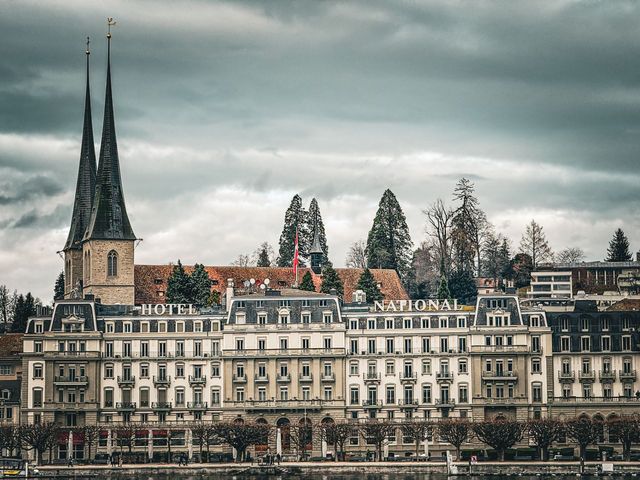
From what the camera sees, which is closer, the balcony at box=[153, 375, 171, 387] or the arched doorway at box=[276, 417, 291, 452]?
the arched doorway at box=[276, 417, 291, 452]

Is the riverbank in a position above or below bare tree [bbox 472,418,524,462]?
below

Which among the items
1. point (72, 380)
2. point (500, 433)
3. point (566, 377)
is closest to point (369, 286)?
point (566, 377)

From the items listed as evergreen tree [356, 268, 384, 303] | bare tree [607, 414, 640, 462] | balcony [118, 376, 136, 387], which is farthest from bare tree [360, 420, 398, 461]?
evergreen tree [356, 268, 384, 303]

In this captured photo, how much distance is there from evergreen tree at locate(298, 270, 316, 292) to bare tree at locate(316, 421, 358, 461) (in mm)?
43401

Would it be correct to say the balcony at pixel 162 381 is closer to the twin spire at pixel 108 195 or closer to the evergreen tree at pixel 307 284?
the twin spire at pixel 108 195

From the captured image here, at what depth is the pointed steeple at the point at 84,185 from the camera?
178000mm

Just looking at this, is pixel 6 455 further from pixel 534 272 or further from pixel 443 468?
pixel 534 272

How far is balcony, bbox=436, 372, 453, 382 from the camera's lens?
139m

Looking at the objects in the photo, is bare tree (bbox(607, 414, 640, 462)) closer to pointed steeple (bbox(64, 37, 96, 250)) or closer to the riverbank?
the riverbank

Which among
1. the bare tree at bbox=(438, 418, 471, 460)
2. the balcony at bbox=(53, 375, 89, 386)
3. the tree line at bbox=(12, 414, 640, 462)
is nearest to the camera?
the tree line at bbox=(12, 414, 640, 462)

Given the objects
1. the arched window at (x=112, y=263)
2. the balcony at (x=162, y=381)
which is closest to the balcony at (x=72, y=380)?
the balcony at (x=162, y=381)

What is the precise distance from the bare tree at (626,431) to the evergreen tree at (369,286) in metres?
48.9

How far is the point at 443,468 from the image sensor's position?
123938 mm

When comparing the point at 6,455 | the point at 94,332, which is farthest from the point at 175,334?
the point at 6,455
